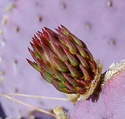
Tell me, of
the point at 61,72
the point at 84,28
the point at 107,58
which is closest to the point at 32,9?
the point at 84,28

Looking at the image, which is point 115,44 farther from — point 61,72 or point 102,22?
point 61,72

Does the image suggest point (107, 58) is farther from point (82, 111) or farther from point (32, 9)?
point (82, 111)

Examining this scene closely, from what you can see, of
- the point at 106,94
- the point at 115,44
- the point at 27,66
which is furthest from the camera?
the point at 27,66

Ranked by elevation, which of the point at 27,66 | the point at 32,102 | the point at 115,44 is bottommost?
the point at 32,102

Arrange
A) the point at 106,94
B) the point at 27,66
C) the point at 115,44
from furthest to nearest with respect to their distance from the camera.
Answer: the point at 27,66 → the point at 115,44 → the point at 106,94

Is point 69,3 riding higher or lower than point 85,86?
higher

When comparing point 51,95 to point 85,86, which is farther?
point 51,95

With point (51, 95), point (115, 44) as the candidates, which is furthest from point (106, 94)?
point (51, 95)
